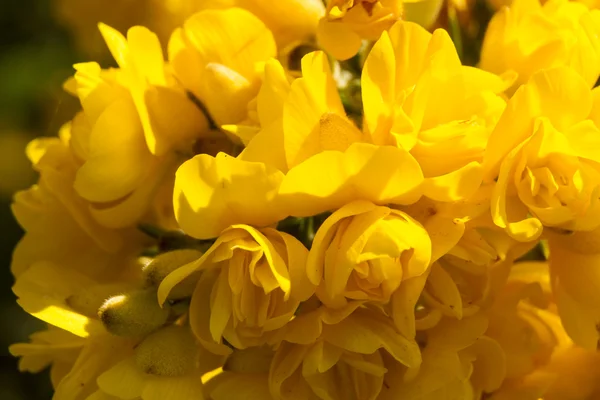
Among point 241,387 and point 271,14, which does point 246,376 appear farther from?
point 271,14

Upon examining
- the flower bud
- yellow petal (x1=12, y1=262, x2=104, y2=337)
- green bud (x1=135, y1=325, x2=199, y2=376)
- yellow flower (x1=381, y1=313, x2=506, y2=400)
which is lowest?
yellow flower (x1=381, y1=313, x2=506, y2=400)

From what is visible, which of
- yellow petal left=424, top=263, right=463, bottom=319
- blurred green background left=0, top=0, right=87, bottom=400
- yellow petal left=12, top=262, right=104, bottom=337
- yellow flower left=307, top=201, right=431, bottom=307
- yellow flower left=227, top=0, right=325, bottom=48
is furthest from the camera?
blurred green background left=0, top=0, right=87, bottom=400

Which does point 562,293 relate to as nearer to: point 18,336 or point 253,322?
point 253,322

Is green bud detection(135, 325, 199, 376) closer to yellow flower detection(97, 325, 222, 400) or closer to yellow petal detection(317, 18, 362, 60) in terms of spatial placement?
yellow flower detection(97, 325, 222, 400)

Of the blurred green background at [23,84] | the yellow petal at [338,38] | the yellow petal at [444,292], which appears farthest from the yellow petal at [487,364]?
the blurred green background at [23,84]

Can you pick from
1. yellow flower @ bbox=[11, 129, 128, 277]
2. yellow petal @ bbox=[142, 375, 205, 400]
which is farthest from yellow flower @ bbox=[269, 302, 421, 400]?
yellow flower @ bbox=[11, 129, 128, 277]

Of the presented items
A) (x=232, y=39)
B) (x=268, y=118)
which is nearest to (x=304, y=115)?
(x=268, y=118)

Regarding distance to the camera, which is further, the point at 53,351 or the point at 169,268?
the point at 53,351

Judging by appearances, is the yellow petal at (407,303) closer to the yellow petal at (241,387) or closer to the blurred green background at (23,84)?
the yellow petal at (241,387)
